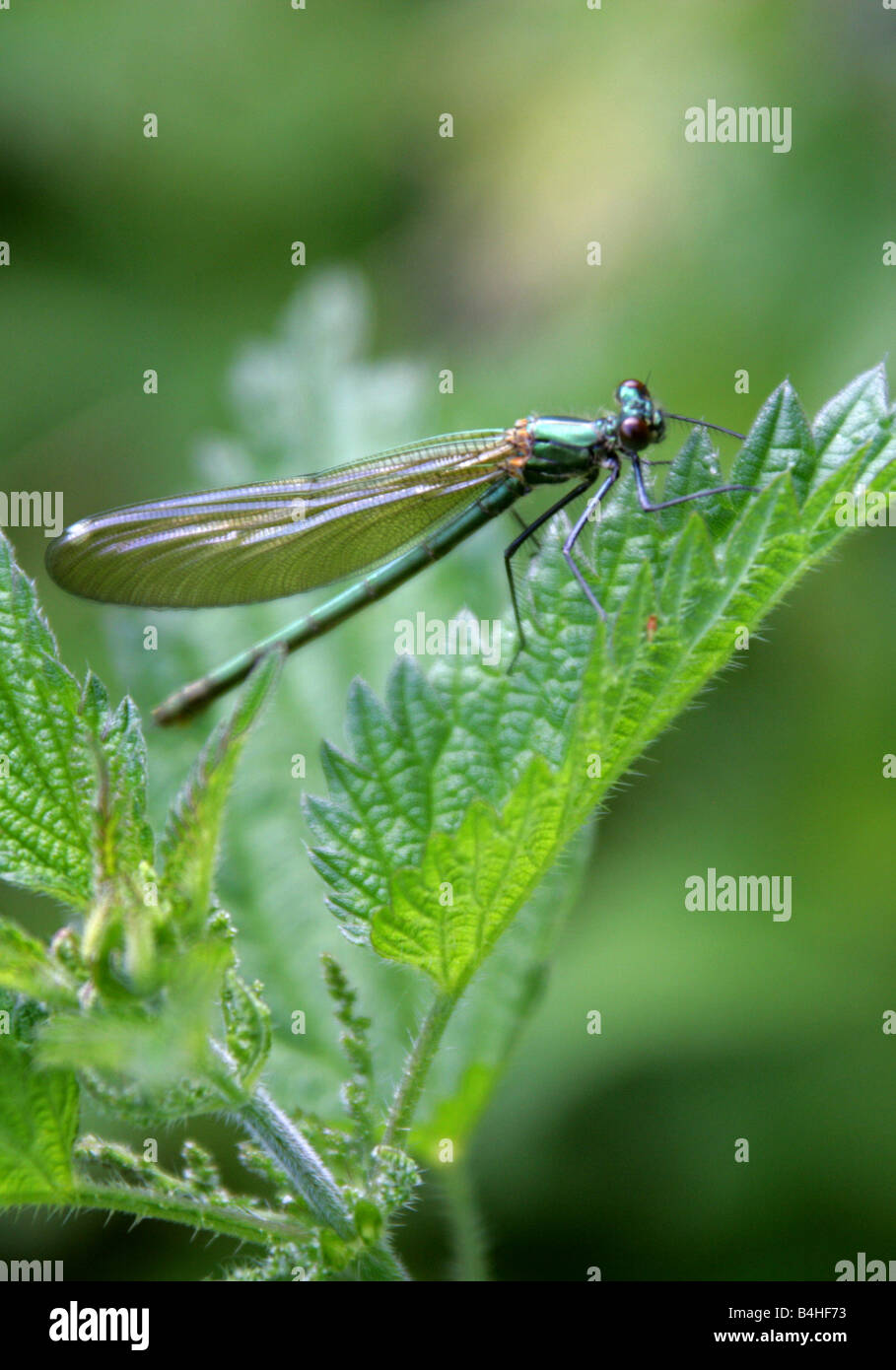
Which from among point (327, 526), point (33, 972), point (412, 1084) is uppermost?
point (327, 526)

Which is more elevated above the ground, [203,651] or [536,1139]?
[203,651]

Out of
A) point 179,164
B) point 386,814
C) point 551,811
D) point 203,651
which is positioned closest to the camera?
point 551,811

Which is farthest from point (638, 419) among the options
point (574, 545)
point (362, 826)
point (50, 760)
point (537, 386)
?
point (50, 760)

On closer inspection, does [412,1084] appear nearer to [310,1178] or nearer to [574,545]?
[310,1178]

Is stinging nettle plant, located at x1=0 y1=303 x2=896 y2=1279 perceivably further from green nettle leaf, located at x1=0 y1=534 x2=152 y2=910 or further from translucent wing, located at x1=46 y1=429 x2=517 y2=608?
translucent wing, located at x1=46 y1=429 x2=517 y2=608

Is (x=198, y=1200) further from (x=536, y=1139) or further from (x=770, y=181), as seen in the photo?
(x=770, y=181)

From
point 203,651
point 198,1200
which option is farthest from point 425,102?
point 198,1200
